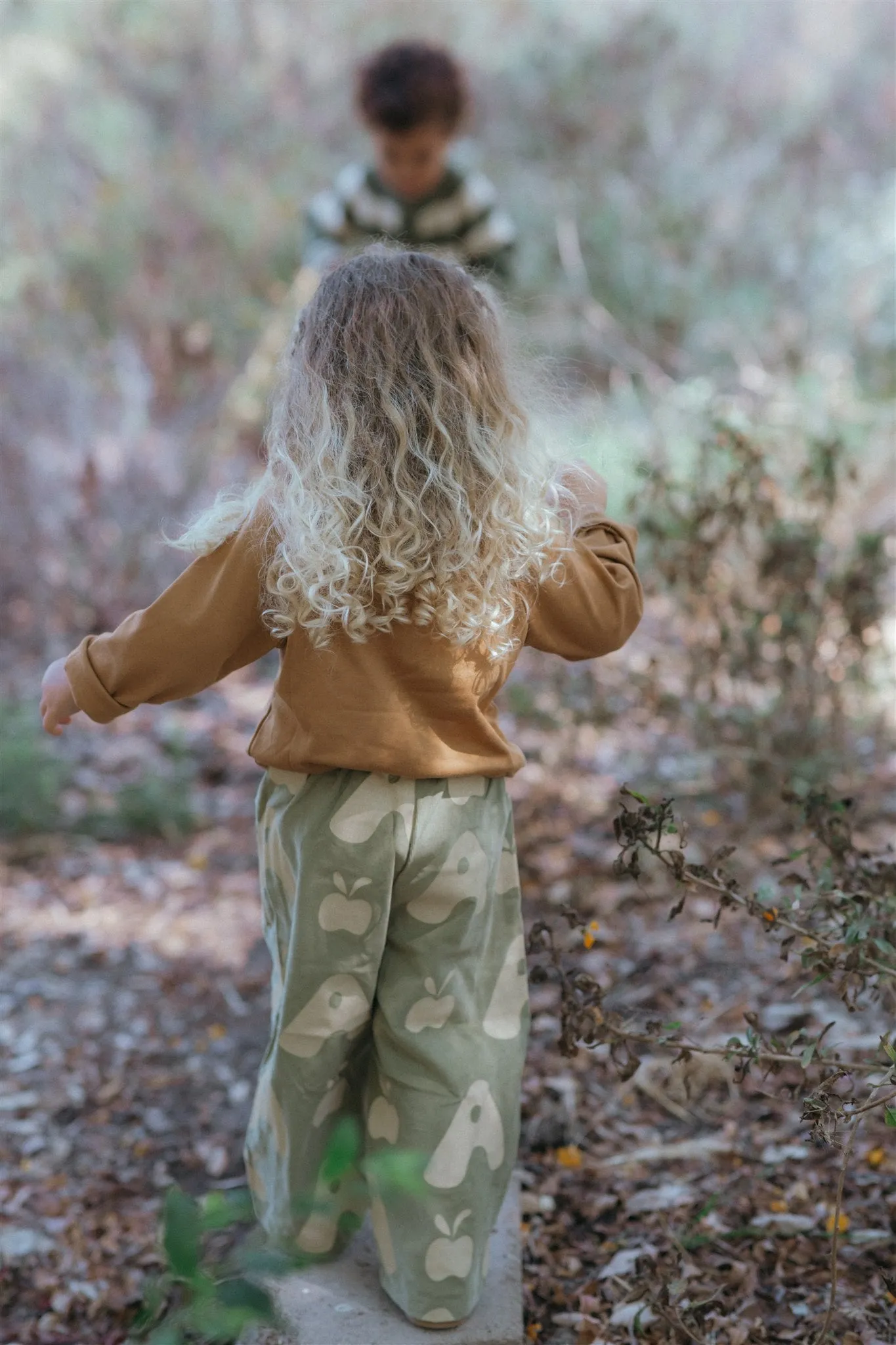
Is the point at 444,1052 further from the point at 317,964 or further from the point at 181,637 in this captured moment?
the point at 181,637

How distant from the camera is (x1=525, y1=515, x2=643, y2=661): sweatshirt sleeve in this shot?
5.71 feet

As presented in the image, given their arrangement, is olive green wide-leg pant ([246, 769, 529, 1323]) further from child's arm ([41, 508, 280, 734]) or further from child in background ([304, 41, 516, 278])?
child in background ([304, 41, 516, 278])

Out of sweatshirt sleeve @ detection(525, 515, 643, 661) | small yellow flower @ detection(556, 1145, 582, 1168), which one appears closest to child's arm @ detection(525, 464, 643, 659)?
sweatshirt sleeve @ detection(525, 515, 643, 661)

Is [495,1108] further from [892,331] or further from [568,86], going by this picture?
[568,86]

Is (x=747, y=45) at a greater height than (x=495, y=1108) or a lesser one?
greater

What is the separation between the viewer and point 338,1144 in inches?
31.1

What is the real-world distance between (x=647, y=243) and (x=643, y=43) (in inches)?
93.3

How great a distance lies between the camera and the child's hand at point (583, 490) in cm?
179

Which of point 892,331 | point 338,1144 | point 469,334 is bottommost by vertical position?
point 338,1144

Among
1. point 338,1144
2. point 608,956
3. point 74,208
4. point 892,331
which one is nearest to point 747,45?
point 892,331

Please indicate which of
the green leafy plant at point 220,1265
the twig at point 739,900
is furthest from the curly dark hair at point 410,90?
the green leafy plant at point 220,1265

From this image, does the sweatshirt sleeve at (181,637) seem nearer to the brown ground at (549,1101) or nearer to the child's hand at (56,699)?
the child's hand at (56,699)

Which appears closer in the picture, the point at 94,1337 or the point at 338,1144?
the point at 338,1144

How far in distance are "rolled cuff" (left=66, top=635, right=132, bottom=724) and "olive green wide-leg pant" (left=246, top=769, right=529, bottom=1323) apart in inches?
11.2
